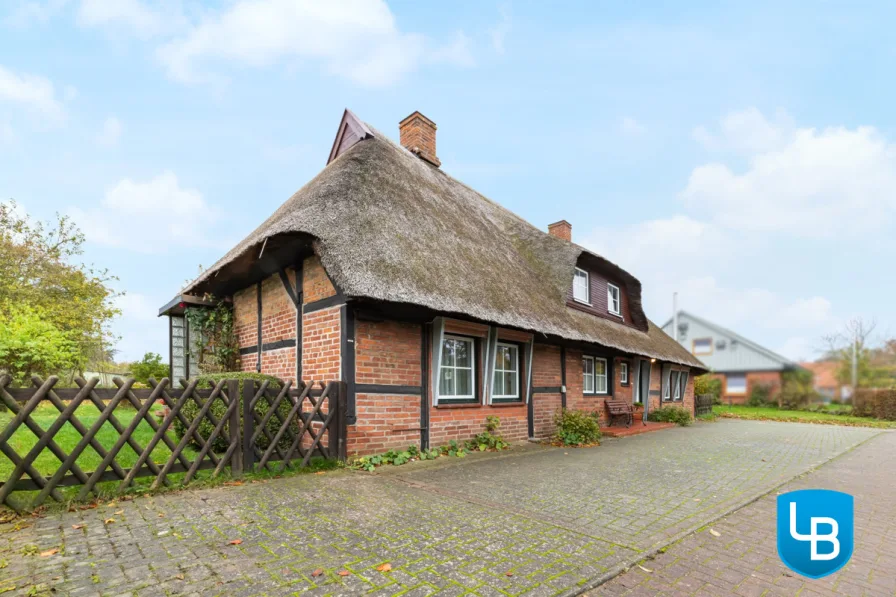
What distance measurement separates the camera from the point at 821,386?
5902 mm

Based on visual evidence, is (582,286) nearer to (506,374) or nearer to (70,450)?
(506,374)

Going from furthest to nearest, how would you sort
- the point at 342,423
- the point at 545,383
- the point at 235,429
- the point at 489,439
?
1. the point at 545,383
2. the point at 489,439
3. the point at 342,423
4. the point at 235,429

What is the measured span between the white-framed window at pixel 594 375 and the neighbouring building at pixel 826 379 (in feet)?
19.8

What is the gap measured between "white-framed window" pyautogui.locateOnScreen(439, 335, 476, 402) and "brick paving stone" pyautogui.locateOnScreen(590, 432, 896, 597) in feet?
14.7

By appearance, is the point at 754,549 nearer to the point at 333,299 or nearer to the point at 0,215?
the point at 333,299

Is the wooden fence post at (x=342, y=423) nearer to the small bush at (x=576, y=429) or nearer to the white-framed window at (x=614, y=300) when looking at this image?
the small bush at (x=576, y=429)

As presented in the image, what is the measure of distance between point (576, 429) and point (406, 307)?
492 centimetres

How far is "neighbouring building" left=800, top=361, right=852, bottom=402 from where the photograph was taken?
5906mm

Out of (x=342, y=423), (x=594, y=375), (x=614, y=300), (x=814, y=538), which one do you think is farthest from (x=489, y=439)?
(x=614, y=300)

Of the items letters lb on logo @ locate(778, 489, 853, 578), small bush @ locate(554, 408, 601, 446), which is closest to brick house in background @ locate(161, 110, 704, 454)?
small bush @ locate(554, 408, 601, 446)

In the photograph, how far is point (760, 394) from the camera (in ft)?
29.7

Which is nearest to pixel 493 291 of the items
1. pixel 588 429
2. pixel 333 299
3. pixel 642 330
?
pixel 333 299

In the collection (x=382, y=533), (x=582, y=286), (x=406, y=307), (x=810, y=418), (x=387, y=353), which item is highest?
(x=582, y=286)

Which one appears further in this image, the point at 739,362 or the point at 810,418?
the point at 810,418
